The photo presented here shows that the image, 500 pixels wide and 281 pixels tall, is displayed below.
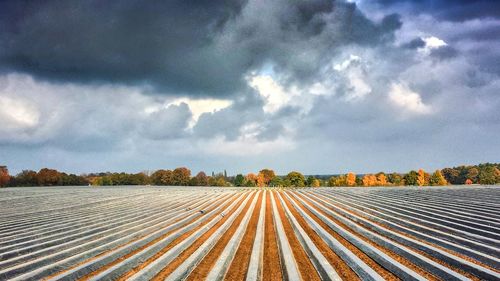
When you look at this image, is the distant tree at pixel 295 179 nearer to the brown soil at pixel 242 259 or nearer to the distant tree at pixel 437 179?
the distant tree at pixel 437 179

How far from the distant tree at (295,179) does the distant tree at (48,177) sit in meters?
73.4

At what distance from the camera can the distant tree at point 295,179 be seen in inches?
3489

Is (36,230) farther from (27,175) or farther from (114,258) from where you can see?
(27,175)

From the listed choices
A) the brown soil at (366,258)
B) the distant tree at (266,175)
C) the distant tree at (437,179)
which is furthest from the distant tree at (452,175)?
the brown soil at (366,258)

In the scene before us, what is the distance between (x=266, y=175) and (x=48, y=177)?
263 feet

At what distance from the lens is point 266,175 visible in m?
122

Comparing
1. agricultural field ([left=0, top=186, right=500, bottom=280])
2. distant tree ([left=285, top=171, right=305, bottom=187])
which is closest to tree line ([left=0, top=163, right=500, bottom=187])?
distant tree ([left=285, top=171, right=305, bottom=187])

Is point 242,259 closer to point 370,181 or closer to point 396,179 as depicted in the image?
point 396,179

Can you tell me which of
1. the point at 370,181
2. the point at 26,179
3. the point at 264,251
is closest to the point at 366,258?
→ the point at 264,251

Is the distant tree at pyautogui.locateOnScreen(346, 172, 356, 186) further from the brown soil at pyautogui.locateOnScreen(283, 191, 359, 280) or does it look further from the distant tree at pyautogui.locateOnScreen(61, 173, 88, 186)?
the brown soil at pyautogui.locateOnScreen(283, 191, 359, 280)

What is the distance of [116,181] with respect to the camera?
91312 mm

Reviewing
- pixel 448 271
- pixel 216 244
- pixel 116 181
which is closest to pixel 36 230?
pixel 216 244

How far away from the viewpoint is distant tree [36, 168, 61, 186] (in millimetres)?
81875

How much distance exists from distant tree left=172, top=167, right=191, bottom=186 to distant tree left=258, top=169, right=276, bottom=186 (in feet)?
119
